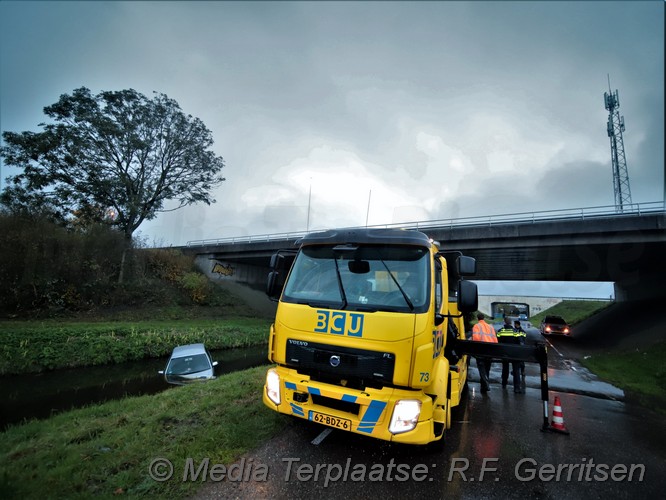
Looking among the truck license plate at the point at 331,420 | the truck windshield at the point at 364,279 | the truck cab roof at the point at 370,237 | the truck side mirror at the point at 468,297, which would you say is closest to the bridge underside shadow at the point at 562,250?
the truck side mirror at the point at 468,297

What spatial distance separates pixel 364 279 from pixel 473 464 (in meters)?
2.76

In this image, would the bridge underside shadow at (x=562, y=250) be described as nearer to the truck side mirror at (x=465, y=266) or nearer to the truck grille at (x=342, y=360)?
the truck side mirror at (x=465, y=266)

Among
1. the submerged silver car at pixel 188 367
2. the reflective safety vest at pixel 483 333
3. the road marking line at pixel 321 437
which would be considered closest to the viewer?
the road marking line at pixel 321 437

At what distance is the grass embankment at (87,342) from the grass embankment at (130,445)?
8.15 metres

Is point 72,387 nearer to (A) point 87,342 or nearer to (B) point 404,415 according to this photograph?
(A) point 87,342

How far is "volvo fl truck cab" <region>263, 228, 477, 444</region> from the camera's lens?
139 inches

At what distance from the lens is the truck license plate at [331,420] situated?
3635mm

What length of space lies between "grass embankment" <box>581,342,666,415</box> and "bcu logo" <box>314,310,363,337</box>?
7.97 meters

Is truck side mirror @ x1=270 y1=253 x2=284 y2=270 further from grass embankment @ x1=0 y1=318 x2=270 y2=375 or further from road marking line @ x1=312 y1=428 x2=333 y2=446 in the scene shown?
grass embankment @ x1=0 y1=318 x2=270 y2=375

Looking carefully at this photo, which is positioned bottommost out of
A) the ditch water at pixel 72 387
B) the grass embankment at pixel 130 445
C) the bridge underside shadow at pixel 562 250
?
the ditch water at pixel 72 387

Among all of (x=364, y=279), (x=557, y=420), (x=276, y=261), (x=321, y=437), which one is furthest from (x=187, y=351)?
(x=557, y=420)

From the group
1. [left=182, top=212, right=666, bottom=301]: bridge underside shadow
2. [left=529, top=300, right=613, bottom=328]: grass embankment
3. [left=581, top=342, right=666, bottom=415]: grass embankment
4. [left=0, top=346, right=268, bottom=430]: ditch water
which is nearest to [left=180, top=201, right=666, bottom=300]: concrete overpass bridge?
[left=182, top=212, right=666, bottom=301]: bridge underside shadow

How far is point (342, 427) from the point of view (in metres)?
3.66

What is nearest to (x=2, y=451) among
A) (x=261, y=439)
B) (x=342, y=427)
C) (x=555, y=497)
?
(x=261, y=439)
